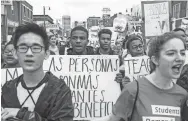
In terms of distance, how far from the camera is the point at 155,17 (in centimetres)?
581

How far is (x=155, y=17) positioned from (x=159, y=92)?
3.87 metres

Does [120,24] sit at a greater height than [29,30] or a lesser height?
greater

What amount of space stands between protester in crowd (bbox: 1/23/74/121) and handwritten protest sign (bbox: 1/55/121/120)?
1699 millimetres

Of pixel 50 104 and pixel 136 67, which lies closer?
pixel 50 104

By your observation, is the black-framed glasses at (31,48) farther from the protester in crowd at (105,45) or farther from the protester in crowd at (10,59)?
the protester in crowd at (105,45)

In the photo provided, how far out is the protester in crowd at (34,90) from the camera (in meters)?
2.01

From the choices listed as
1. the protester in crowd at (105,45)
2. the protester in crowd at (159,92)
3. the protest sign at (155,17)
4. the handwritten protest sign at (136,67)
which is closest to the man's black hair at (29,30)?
the protester in crowd at (159,92)

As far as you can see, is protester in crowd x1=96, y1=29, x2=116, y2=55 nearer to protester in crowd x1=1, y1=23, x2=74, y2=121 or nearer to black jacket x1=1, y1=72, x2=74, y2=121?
protester in crowd x1=1, y1=23, x2=74, y2=121

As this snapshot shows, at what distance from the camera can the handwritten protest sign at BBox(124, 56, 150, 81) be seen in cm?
395

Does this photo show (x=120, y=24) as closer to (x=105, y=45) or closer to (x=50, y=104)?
(x=105, y=45)

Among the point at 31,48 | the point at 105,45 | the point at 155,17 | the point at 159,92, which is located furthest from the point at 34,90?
the point at 155,17

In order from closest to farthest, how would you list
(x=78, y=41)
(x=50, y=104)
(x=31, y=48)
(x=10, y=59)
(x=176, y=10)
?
(x=50, y=104), (x=31, y=48), (x=10, y=59), (x=78, y=41), (x=176, y=10)

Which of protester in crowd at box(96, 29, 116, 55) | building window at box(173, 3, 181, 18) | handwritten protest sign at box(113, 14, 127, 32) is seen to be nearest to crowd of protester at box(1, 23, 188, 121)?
protester in crowd at box(96, 29, 116, 55)

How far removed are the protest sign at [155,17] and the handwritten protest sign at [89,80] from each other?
1839 millimetres
